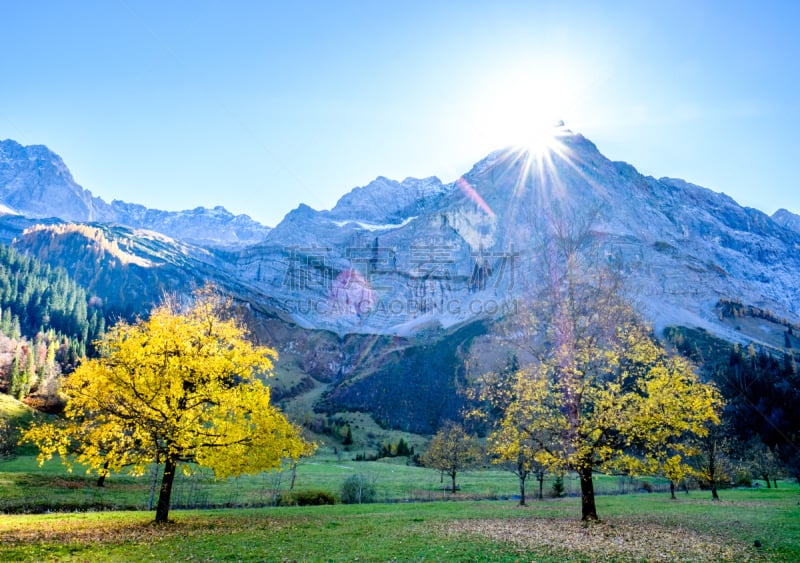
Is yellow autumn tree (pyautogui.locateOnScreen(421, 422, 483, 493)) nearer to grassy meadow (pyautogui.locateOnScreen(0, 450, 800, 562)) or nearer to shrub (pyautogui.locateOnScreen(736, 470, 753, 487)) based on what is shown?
grassy meadow (pyautogui.locateOnScreen(0, 450, 800, 562))

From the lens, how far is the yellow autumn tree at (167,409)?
22.8 meters

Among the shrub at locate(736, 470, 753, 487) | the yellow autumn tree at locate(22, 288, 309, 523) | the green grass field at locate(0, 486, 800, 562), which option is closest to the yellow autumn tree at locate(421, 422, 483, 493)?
the green grass field at locate(0, 486, 800, 562)

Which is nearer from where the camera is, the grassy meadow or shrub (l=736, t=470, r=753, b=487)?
the grassy meadow

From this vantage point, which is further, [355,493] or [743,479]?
[743,479]

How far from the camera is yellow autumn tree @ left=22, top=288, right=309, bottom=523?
22812 millimetres

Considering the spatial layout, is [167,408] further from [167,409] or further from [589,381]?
[589,381]

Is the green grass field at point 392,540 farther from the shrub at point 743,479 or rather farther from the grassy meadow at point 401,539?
the shrub at point 743,479

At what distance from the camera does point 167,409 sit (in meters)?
23.6

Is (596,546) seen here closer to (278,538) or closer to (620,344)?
(620,344)

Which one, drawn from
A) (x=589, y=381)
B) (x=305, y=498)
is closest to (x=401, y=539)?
(x=589, y=381)

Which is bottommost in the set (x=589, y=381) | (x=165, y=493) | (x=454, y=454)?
(x=454, y=454)

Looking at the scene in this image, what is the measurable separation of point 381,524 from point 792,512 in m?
34.3

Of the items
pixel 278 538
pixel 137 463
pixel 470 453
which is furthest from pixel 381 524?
pixel 470 453

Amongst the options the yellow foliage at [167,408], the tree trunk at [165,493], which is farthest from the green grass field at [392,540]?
the yellow foliage at [167,408]
